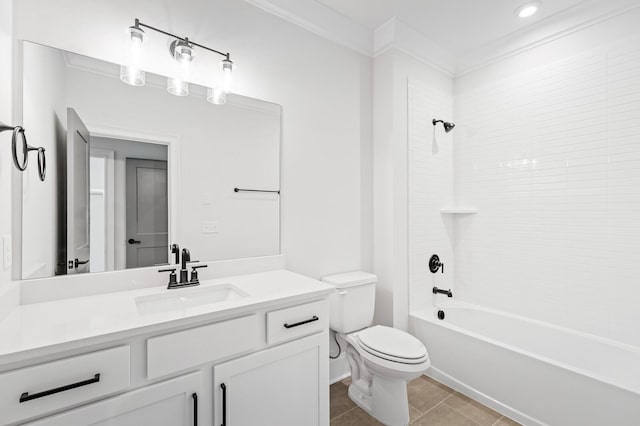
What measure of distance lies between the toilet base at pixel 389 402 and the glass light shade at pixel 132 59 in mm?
2069

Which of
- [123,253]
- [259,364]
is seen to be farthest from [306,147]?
[259,364]

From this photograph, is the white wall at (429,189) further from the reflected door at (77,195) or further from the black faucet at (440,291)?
the reflected door at (77,195)

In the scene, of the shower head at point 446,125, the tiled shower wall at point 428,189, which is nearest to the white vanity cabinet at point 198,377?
the tiled shower wall at point 428,189

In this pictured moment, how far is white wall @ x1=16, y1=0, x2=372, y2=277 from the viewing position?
4.39 ft

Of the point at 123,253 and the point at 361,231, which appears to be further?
the point at 361,231

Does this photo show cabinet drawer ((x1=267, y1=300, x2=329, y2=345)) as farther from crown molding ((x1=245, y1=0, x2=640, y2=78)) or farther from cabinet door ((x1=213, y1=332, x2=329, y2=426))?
crown molding ((x1=245, y1=0, x2=640, y2=78))

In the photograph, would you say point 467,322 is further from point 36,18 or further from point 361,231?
point 36,18

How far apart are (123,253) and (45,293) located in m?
0.30

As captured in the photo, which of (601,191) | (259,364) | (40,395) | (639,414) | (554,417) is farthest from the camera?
(601,191)

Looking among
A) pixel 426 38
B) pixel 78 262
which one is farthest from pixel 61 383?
pixel 426 38

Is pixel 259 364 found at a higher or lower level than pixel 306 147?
lower

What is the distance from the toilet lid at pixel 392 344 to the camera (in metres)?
1.66

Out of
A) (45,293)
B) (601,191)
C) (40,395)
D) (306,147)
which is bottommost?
(40,395)

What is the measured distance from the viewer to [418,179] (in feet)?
8.07
